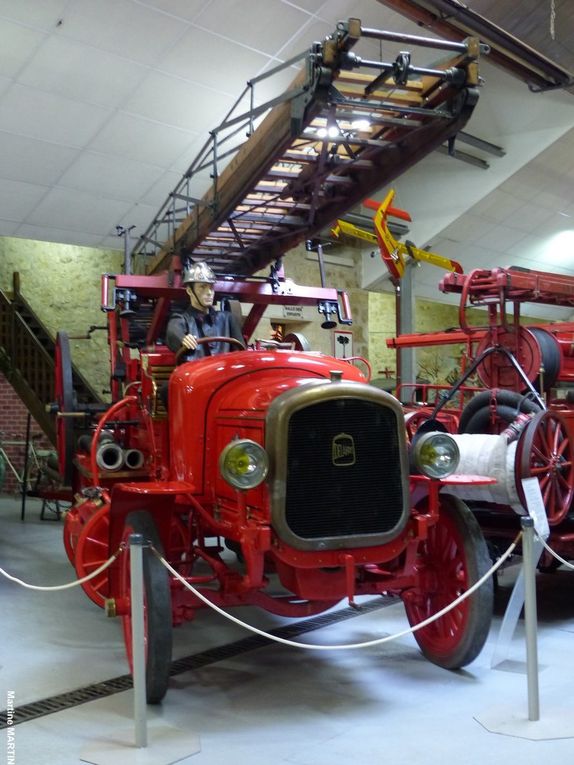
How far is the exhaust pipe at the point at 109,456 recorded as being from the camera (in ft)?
15.6

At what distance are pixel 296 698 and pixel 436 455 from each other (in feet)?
4.08

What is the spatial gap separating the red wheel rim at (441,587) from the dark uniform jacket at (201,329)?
1551 millimetres

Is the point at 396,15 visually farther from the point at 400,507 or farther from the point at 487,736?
the point at 487,736

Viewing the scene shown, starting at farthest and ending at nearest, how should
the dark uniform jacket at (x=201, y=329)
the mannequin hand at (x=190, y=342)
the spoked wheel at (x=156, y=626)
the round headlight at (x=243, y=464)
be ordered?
1. the dark uniform jacket at (x=201, y=329)
2. the mannequin hand at (x=190, y=342)
3. the spoked wheel at (x=156, y=626)
4. the round headlight at (x=243, y=464)

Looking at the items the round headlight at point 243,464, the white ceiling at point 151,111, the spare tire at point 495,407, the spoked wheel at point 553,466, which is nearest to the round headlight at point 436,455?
the round headlight at point 243,464

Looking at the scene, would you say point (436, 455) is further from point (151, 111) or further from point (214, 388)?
point (151, 111)

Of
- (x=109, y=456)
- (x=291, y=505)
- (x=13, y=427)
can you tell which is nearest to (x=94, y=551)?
(x=109, y=456)

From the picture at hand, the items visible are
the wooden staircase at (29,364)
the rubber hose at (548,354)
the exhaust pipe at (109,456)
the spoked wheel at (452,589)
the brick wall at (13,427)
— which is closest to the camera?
the spoked wheel at (452,589)

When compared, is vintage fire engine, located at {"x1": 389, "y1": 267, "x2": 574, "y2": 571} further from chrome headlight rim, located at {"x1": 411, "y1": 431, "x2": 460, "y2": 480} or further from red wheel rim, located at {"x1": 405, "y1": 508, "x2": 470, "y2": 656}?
chrome headlight rim, located at {"x1": 411, "y1": 431, "x2": 460, "y2": 480}

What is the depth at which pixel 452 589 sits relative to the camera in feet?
12.6

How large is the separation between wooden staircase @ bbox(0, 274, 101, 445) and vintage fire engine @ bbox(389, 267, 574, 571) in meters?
5.08

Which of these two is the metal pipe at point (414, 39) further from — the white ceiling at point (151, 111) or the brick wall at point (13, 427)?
the brick wall at point (13, 427)

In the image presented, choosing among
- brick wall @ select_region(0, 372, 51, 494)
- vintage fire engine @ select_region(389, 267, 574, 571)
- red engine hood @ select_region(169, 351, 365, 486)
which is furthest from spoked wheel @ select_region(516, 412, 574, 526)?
brick wall @ select_region(0, 372, 51, 494)

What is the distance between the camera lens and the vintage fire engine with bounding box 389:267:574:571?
4.48 m
